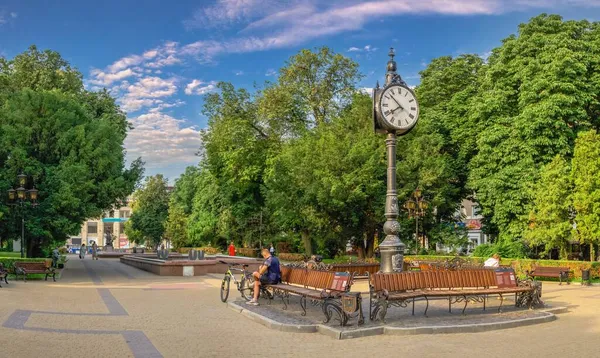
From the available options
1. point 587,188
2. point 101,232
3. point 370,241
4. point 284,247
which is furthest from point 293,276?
point 101,232

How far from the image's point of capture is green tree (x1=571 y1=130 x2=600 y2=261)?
2827cm

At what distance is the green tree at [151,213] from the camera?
8412 cm

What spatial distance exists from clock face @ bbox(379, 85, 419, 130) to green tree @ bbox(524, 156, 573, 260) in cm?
1741

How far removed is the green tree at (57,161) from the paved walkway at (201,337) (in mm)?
11902

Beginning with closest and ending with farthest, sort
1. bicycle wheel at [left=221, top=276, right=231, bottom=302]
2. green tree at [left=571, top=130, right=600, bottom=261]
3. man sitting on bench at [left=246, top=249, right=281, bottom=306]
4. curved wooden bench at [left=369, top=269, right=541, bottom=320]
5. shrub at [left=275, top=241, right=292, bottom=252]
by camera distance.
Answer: curved wooden bench at [left=369, top=269, right=541, bottom=320] < man sitting on bench at [left=246, top=249, right=281, bottom=306] < bicycle wheel at [left=221, top=276, right=231, bottom=302] < green tree at [left=571, top=130, right=600, bottom=261] < shrub at [left=275, top=241, right=292, bottom=252]

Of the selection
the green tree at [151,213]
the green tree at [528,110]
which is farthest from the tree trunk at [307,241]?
the green tree at [151,213]

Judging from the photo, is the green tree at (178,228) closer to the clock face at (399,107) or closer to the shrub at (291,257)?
the shrub at (291,257)

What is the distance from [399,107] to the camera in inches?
607

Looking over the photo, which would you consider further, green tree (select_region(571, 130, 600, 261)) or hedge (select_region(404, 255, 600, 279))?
green tree (select_region(571, 130, 600, 261))

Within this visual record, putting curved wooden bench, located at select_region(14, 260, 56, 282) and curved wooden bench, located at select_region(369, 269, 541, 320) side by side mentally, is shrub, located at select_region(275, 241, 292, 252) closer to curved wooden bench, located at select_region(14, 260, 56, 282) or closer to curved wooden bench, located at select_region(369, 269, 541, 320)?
curved wooden bench, located at select_region(14, 260, 56, 282)

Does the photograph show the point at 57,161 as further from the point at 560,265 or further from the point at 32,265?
the point at 560,265

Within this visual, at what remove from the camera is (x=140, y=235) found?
8519 cm

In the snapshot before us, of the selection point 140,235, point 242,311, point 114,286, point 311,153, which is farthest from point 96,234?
point 242,311

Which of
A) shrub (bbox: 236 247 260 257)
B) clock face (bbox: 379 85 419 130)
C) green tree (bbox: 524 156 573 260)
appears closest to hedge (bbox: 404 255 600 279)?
green tree (bbox: 524 156 573 260)
